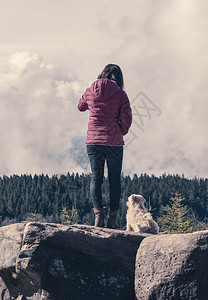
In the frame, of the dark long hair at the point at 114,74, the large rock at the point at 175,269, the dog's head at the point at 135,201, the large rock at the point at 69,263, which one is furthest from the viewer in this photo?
the dog's head at the point at 135,201

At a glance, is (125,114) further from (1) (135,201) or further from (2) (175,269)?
(2) (175,269)

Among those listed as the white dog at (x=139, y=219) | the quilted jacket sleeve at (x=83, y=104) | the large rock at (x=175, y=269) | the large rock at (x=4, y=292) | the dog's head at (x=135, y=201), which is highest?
the quilted jacket sleeve at (x=83, y=104)

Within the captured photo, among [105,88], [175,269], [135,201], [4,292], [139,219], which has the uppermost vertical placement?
[105,88]

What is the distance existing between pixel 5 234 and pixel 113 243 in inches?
86.7

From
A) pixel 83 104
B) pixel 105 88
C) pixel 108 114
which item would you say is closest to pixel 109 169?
pixel 108 114

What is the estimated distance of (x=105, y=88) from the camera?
890 cm

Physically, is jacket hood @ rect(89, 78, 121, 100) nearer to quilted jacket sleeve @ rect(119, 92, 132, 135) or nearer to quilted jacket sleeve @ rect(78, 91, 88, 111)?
quilted jacket sleeve @ rect(119, 92, 132, 135)

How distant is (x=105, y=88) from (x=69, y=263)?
3507 millimetres

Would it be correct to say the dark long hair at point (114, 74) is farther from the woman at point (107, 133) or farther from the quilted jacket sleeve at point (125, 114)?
the quilted jacket sleeve at point (125, 114)

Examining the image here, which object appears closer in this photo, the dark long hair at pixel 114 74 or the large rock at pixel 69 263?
the large rock at pixel 69 263

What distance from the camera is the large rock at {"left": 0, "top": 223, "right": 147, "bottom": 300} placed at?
8.23 meters

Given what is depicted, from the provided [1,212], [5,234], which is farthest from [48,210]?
[5,234]

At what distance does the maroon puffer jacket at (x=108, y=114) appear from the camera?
28.7 ft

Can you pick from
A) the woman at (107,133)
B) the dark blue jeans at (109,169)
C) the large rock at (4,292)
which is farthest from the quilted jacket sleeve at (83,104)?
the large rock at (4,292)
